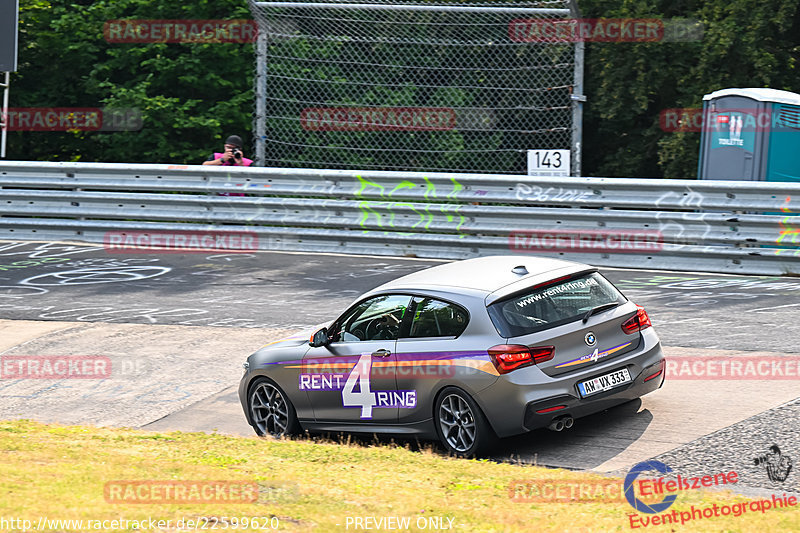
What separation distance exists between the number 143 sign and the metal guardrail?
0.16 metres

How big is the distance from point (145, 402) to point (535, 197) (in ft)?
22.3

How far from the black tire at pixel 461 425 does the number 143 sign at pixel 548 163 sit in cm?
750

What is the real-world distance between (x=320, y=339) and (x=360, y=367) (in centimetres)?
46

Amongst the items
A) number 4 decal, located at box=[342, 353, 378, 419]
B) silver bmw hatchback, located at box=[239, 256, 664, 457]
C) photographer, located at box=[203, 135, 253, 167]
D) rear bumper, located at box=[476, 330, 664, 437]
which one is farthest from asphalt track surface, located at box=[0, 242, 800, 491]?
photographer, located at box=[203, 135, 253, 167]

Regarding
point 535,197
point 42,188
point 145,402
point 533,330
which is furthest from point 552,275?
point 42,188

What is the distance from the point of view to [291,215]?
53.8ft

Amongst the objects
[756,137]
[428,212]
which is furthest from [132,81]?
[756,137]

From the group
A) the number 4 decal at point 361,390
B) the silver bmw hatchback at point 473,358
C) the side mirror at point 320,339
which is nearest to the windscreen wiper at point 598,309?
the silver bmw hatchback at point 473,358

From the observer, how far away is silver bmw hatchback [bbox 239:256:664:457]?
7555 millimetres

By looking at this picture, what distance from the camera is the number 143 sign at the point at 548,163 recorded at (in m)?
14.7

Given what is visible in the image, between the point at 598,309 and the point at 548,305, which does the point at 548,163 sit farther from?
the point at 548,305

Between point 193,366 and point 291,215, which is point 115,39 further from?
point 193,366

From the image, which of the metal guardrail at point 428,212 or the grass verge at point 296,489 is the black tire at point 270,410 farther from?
the metal guardrail at point 428,212

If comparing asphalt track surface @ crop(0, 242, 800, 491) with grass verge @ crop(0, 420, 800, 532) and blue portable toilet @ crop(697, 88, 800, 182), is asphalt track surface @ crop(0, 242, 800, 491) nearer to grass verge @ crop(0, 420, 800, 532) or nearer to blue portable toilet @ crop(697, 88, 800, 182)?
grass verge @ crop(0, 420, 800, 532)
